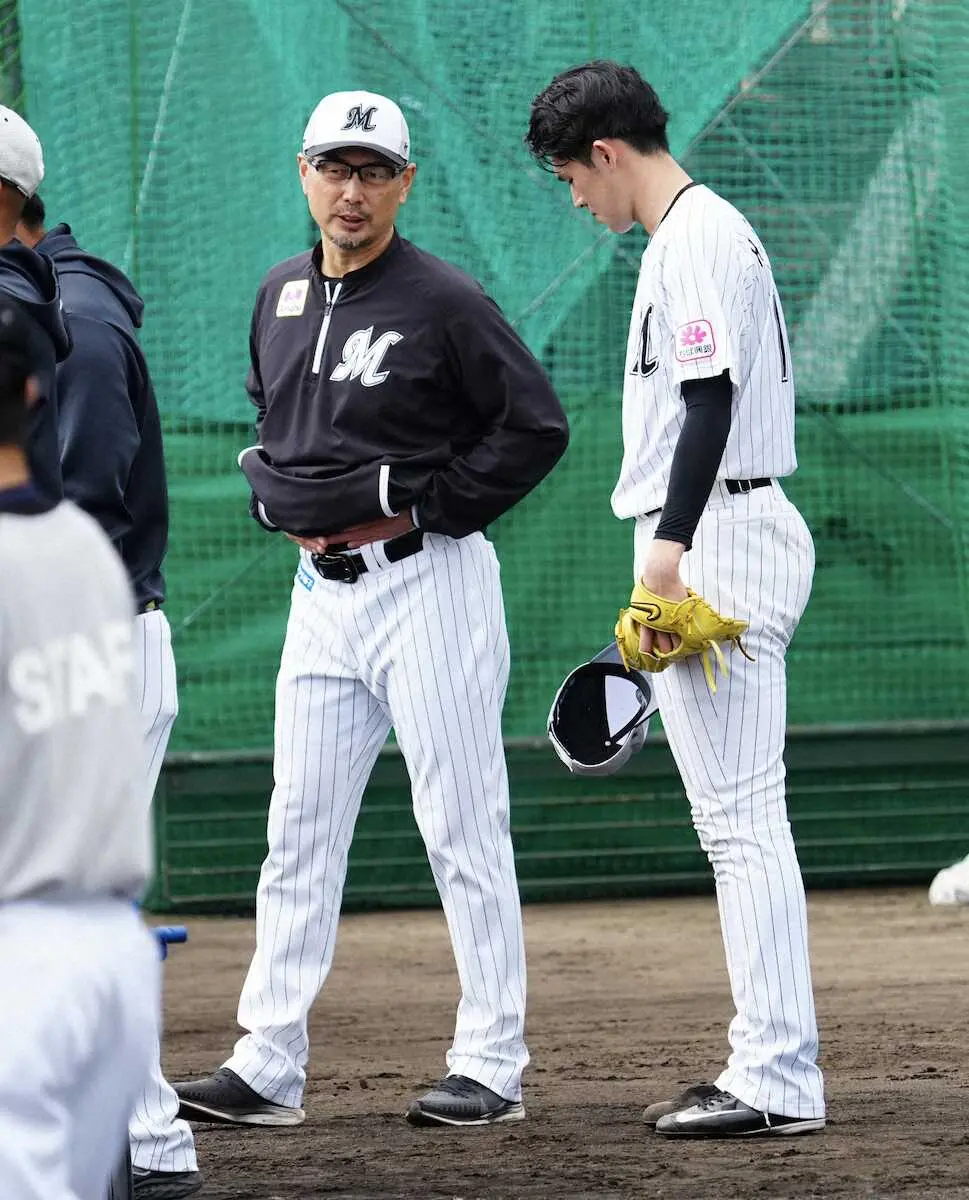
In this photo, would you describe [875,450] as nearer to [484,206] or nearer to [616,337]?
[616,337]

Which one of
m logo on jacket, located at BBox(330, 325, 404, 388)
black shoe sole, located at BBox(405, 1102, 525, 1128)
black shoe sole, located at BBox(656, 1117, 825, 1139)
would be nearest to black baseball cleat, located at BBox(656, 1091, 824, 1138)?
black shoe sole, located at BBox(656, 1117, 825, 1139)

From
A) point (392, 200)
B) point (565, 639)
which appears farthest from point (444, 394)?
point (565, 639)

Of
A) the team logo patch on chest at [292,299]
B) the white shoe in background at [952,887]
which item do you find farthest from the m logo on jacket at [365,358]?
the white shoe in background at [952,887]

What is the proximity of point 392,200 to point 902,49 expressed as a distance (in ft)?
11.9

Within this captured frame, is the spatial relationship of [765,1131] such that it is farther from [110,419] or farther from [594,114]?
[594,114]

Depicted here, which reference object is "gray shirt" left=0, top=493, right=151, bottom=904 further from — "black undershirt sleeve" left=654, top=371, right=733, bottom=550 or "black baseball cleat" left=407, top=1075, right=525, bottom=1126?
"black baseball cleat" left=407, top=1075, right=525, bottom=1126

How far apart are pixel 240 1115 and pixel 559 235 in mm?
3980

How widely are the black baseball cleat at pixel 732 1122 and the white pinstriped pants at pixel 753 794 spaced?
0.02 m

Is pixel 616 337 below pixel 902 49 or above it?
below

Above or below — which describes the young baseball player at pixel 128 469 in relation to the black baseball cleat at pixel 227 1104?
above

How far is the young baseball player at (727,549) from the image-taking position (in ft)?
13.6

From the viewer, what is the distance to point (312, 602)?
4.61m

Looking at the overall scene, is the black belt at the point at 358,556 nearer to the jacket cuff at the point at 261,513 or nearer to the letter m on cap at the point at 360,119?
the jacket cuff at the point at 261,513

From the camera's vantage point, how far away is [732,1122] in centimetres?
420
